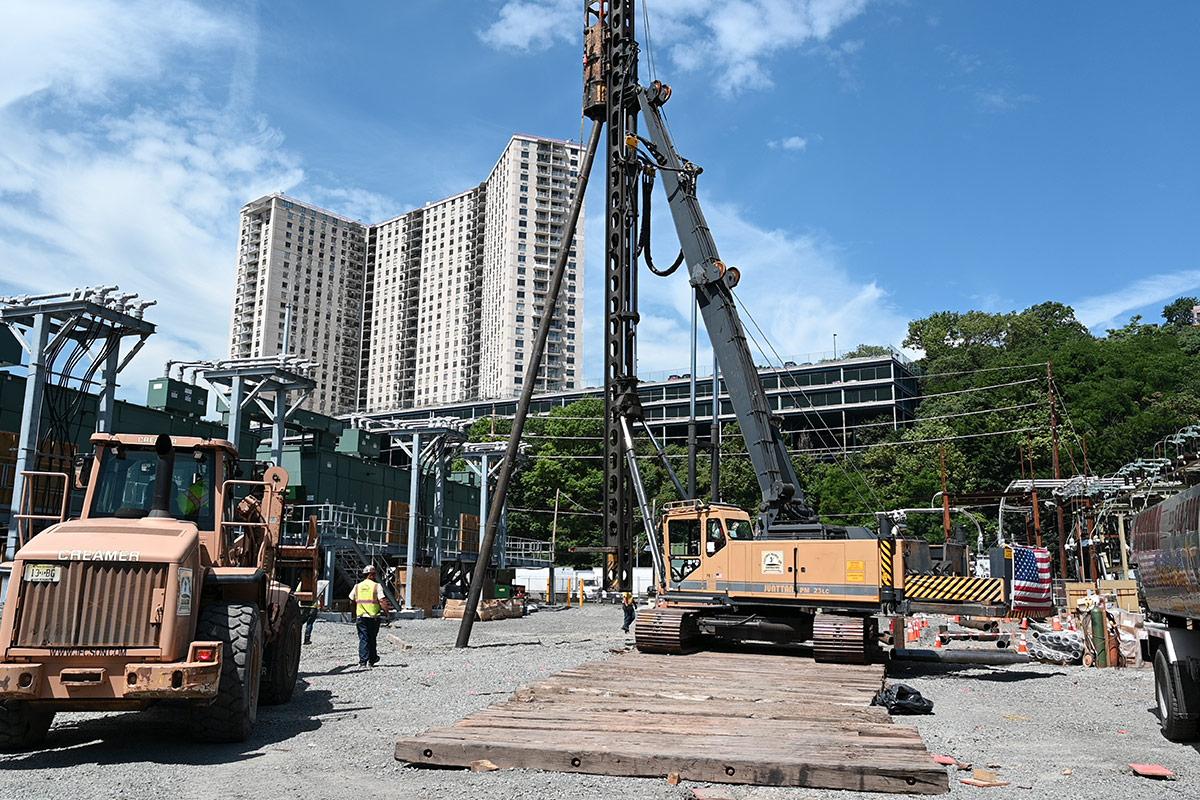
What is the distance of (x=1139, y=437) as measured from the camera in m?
64.5

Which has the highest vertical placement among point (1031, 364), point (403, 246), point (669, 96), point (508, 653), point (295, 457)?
point (403, 246)

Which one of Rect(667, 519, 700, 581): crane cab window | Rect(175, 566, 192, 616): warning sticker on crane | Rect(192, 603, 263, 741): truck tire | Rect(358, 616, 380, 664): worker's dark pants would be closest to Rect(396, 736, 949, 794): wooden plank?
Rect(192, 603, 263, 741): truck tire

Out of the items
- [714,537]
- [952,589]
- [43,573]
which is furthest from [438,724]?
[952,589]

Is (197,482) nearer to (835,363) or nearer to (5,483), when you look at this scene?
(5,483)

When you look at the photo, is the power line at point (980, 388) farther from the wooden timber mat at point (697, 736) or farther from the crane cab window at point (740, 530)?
the wooden timber mat at point (697, 736)

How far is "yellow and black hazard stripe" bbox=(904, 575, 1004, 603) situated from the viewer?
16.7 meters

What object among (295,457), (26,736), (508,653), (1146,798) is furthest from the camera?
(295,457)

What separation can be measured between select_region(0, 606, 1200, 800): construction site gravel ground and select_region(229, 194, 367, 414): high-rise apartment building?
16122 cm

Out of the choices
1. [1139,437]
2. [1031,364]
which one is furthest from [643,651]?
[1031,364]

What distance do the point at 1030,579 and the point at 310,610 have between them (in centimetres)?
1650

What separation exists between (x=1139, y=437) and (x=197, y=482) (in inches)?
2690

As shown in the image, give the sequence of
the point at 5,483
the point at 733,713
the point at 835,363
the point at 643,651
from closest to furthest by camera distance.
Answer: the point at 733,713, the point at 643,651, the point at 5,483, the point at 835,363

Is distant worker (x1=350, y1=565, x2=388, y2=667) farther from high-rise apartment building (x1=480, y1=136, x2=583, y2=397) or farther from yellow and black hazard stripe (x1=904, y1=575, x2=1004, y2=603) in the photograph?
high-rise apartment building (x1=480, y1=136, x2=583, y2=397)

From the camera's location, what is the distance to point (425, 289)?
168625 millimetres
